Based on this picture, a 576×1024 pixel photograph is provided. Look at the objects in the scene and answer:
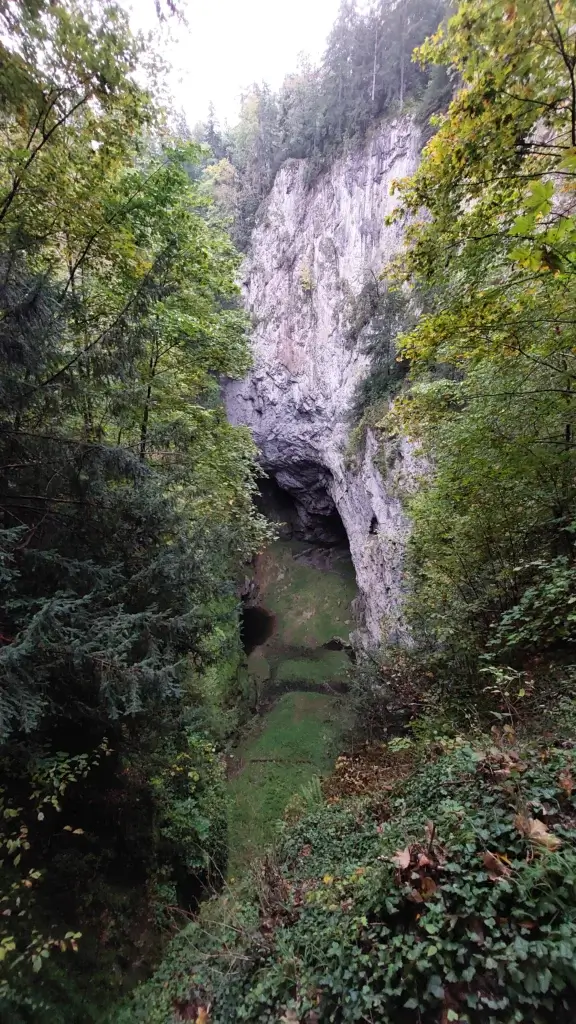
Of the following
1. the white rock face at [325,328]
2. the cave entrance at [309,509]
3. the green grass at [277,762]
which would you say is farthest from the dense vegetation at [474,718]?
the cave entrance at [309,509]

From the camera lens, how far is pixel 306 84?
23.9 meters

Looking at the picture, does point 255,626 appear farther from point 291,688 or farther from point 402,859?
point 402,859

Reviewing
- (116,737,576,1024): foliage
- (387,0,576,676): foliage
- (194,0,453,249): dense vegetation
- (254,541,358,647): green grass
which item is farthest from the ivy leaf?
(194,0,453,249): dense vegetation

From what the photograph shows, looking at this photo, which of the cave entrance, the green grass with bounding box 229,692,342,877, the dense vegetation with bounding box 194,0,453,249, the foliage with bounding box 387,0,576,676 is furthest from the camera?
the cave entrance

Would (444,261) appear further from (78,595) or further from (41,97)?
(78,595)

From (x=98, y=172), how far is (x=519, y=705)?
7.26 meters

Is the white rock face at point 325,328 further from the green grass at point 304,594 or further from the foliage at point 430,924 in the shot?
the foliage at point 430,924

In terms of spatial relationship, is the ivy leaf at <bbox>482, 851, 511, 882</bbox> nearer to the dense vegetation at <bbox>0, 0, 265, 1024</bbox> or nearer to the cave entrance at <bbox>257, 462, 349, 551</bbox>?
the dense vegetation at <bbox>0, 0, 265, 1024</bbox>

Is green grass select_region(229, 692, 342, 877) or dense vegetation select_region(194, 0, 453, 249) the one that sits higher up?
dense vegetation select_region(194, 0, 453, 249)

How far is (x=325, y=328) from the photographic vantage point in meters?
20.8

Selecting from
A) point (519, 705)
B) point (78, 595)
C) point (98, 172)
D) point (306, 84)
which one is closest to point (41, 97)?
point (98, 172)

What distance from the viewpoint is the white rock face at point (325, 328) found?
1748 centimetres

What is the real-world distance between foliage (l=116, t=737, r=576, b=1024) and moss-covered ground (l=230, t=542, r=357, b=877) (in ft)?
10.1

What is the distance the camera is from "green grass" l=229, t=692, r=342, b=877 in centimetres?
958
